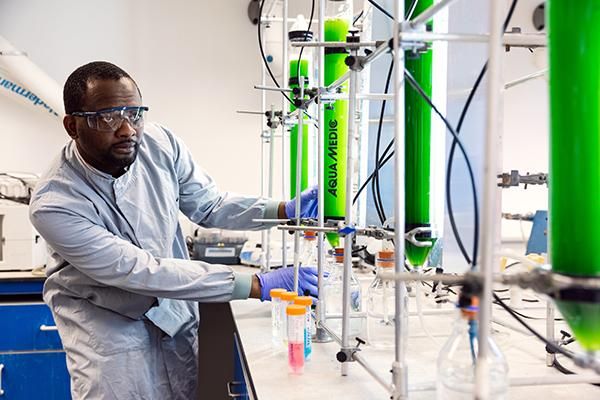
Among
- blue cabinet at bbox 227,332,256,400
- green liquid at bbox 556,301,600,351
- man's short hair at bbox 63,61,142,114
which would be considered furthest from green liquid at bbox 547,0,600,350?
man's short hair at bbox 63,61,142,114

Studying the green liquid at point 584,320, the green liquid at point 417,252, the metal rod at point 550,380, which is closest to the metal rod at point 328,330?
the green liquid at point 417,252

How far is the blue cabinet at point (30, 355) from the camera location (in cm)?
256

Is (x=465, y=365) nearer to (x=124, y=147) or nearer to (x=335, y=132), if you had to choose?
(x=335, y=132)

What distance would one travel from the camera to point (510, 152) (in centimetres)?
314

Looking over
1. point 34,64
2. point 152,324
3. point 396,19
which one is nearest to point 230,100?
point 34,64

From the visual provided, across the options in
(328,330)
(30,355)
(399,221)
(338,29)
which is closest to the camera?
(399,221)

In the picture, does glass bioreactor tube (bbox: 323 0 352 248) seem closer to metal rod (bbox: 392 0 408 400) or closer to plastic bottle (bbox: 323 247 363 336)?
plastic bottle (bbox: 323 247 363 336)

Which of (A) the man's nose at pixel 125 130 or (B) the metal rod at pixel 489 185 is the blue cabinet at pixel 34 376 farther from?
(B) the metal rod at pixel 489 185

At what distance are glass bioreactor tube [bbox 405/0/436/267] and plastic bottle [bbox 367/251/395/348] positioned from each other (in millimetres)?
319

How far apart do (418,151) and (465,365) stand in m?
0.42

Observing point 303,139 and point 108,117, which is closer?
point 108,117

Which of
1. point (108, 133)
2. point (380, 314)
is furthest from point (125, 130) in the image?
point (380, 314)

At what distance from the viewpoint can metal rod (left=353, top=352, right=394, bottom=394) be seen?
0.94 meters

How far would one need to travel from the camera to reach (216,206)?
210 centimetres
